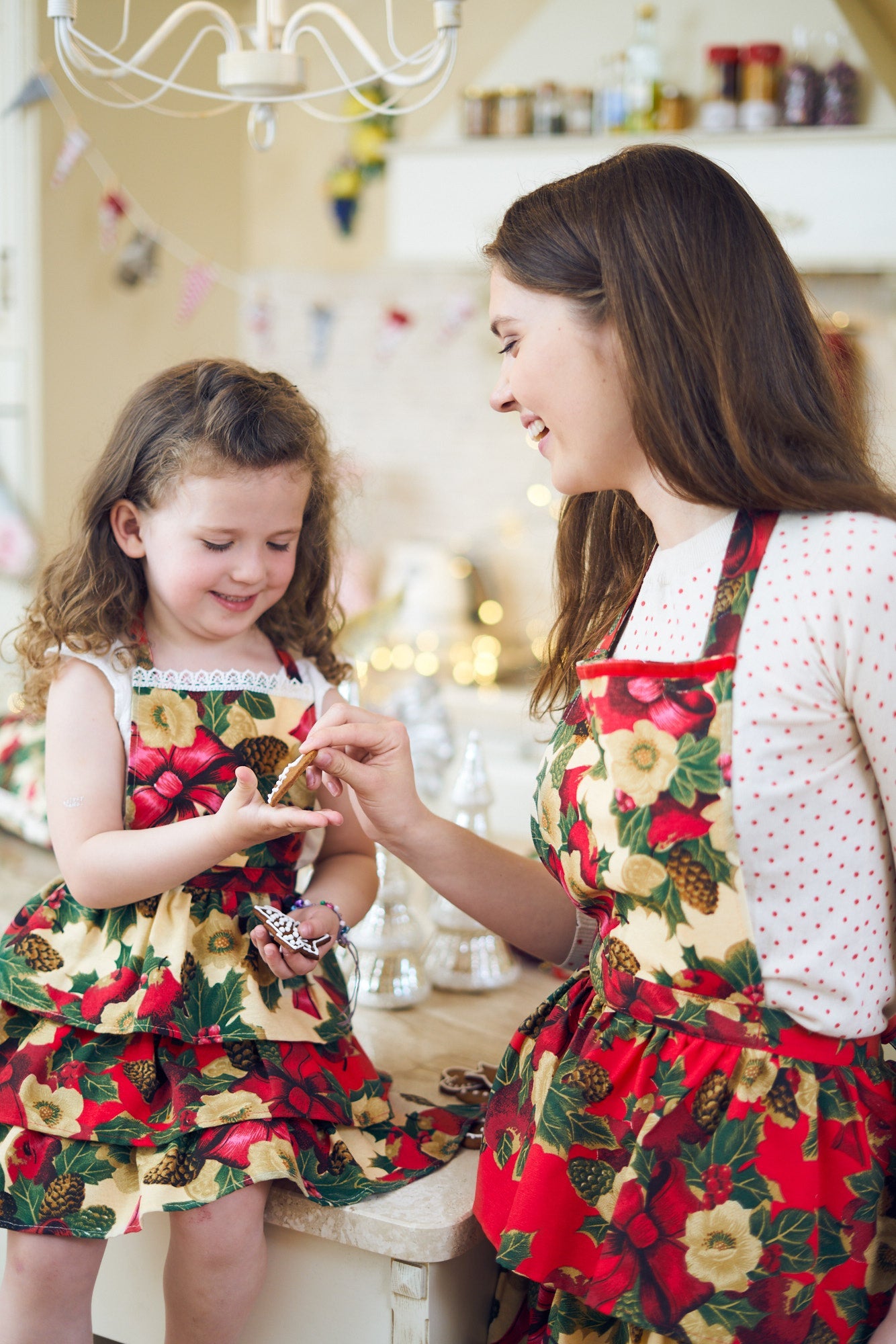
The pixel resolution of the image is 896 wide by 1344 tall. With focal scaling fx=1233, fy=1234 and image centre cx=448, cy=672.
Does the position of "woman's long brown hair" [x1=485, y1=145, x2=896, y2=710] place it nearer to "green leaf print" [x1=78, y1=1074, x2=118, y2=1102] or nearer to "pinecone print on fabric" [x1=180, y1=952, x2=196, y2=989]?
"pinecone print on fabric" [x1=180, y1=952, x2=196, y2=989]

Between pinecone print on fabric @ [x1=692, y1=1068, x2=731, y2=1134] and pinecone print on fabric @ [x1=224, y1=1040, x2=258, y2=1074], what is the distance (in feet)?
1.39

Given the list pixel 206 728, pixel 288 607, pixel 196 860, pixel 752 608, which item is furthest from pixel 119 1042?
pixel 752 608

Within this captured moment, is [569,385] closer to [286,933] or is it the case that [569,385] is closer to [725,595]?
[725,595]

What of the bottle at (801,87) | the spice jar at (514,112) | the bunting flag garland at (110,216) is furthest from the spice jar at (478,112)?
the bunting flag garland at (110,216)

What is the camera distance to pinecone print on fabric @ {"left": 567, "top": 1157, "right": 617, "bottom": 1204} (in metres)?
0.96

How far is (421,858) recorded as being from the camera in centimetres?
115

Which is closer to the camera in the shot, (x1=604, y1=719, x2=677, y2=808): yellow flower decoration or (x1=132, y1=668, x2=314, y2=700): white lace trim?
(x1=604, y1=719, x2=677, y2=808): yellow flower decoration

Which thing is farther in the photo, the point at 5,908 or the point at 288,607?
the point at 5,908

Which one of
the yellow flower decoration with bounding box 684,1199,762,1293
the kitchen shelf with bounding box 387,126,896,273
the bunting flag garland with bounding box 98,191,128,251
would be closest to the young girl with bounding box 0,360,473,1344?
the yellow flower decoration with bounding box 684,1199,762,1293

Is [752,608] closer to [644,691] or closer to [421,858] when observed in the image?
[644,691]

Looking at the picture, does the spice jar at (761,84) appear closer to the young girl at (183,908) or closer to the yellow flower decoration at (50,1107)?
the young girl at (183,908)

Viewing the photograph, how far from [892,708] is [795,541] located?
14cm

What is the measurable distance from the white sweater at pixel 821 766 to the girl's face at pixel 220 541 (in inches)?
19.1

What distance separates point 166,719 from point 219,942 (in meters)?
0.22
